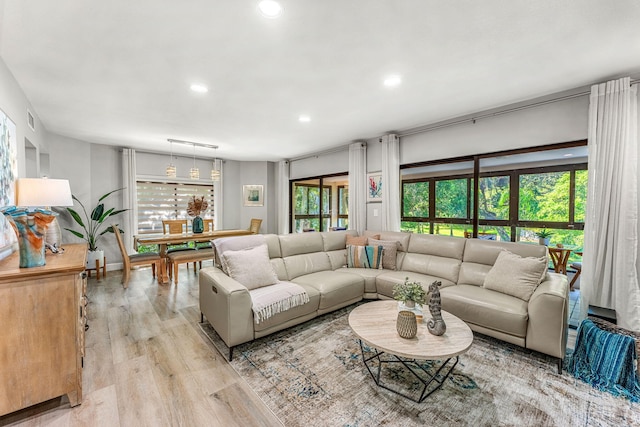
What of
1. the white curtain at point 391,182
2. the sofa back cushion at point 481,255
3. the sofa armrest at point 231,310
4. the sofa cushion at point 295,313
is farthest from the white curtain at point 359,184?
the sofa armrest at point 231,310

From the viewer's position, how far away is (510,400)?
185 centimetres

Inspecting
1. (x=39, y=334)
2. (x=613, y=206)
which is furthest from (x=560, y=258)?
(x=39, y=334)

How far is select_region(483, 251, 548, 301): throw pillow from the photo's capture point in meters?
2.55

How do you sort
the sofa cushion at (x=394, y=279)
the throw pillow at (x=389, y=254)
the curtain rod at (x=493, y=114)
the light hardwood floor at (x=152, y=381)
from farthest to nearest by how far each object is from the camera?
the throw pillow at (x=389, y=254) → the sofa cushion at (x=394, y=279) → the curtain rod at (x=493, y=114) → the light hardwood floor at (x=152, y=381)

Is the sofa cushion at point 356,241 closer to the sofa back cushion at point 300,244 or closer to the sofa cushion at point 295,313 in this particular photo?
the sofa back cushion at point 300,244

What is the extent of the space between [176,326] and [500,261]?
3.59 meters

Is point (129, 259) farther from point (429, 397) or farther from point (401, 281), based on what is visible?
point (429, 397)

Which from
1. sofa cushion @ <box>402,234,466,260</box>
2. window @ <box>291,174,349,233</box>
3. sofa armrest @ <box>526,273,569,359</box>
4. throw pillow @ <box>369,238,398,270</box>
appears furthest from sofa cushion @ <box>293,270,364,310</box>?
window @ <box>291,174,349,233</box>

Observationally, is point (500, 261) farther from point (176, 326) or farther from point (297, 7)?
point (176, 326)

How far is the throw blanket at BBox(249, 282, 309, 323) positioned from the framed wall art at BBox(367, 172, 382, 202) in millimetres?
2611

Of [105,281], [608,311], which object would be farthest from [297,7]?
[105,281]

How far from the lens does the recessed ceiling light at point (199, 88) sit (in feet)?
8.98

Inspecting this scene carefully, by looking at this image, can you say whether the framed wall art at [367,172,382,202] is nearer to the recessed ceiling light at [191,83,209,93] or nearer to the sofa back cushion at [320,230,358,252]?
the sofa back cushion at [320,230,358,252]

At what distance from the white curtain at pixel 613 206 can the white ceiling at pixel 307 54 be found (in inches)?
12.1
